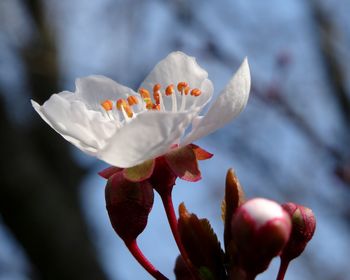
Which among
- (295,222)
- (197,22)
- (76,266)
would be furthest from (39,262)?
(295,222)

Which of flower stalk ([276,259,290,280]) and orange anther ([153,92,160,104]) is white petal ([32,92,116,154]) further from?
flower stalk ([276,259,290,280])

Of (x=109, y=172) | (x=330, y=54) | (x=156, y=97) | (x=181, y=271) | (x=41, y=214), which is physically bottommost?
(x=41, y=214)

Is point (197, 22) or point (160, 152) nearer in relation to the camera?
point (160, 152)

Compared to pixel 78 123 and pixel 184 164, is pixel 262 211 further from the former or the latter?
pixel 78 123

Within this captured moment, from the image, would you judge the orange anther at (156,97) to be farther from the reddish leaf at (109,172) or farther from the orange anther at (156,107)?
the reddish leaf at (109,172)

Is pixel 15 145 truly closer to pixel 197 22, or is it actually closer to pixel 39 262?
pixel 39 262

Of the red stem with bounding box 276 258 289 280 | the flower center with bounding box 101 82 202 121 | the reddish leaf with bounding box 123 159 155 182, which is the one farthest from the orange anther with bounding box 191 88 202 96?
the red stem with bounding box 276 258 289 280

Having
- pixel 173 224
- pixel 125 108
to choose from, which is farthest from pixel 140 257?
pixel 125 108
